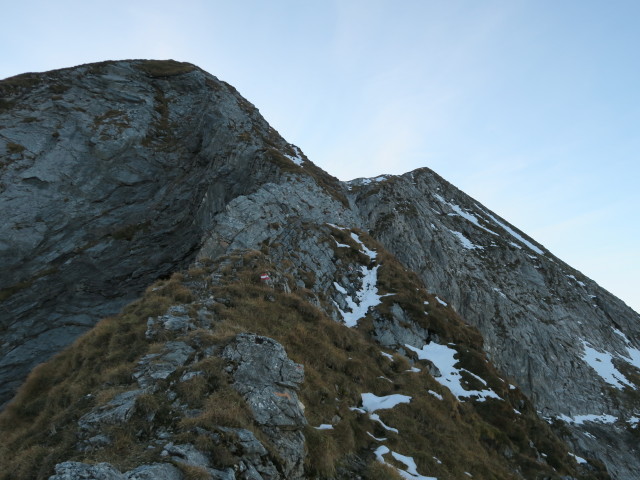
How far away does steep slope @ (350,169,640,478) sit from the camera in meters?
35.6

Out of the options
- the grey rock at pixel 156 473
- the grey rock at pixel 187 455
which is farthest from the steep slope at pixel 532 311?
the grey rock at pixel 156 473

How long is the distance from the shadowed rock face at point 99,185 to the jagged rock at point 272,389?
19.8 m

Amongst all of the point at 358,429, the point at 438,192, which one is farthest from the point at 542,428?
the point at 438,192

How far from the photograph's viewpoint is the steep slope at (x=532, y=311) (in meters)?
35.6

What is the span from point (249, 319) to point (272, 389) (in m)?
5.71

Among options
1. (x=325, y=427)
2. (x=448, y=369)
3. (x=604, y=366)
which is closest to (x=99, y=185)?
(x=325, y=427)

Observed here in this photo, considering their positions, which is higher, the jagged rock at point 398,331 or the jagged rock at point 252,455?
the jagged rock at point 398,331

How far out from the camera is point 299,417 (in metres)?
10.9

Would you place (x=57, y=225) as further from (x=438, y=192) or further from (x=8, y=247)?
(x=438, y=192)

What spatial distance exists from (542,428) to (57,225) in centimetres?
3880

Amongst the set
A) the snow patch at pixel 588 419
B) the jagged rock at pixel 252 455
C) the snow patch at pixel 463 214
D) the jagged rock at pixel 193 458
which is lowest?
the jagged rock at pixel 193 458

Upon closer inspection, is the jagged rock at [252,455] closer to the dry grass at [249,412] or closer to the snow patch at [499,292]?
the dry grass at [249,412]

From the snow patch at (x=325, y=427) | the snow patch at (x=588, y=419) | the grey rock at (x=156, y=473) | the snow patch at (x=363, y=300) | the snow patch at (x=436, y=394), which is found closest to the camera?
the grey rock at (x=156, y=473)

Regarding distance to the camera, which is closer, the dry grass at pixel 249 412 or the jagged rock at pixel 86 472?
the jagged rock at pixel 86 472
